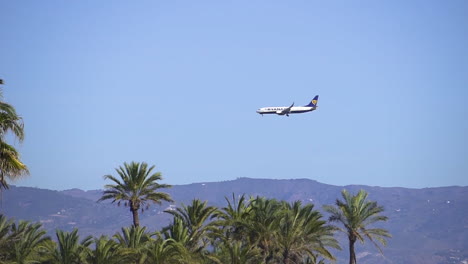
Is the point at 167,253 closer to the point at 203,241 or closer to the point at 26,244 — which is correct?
the point at 203,241

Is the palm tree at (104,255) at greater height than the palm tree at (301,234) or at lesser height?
lesser

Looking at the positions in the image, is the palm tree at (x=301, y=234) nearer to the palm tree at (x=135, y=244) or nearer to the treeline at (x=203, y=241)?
the treeline at (x=203, y=241)

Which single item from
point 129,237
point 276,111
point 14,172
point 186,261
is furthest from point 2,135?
point 276,111

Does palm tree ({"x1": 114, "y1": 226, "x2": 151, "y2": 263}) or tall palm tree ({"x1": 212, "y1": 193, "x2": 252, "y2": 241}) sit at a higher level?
tall palm tree ({"x1": 212, "y1": 193, "x2": 252, "y2": 241})

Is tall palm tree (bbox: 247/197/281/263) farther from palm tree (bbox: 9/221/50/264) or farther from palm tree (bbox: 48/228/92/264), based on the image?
palm tree (bbox: 9/221/50/264)

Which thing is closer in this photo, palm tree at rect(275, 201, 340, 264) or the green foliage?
the green foliage

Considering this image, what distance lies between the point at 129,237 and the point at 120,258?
6445 mm

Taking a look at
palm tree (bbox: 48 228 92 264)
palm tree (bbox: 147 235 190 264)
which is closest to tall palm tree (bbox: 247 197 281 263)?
palm tree (bbox: 147 235 190 264)

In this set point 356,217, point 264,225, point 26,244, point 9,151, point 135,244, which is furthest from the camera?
point 356,217

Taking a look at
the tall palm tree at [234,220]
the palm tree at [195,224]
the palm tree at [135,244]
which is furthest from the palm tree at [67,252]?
the tall palm tree at [234,220]

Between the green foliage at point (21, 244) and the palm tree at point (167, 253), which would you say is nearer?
the palm tree at point (167, 253)

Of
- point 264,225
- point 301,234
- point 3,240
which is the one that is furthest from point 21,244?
point 301,234

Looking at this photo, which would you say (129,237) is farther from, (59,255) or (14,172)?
(14,172)

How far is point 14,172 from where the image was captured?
29.4 m
